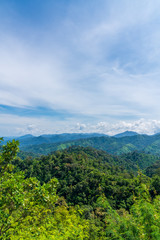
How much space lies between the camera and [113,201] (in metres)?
41.4

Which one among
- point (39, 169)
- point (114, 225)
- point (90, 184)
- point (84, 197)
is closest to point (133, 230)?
point (114, 225)

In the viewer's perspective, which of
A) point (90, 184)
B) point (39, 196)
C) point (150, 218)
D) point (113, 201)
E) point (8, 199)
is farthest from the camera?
point (90, 184)

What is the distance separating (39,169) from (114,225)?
6344 centimetres

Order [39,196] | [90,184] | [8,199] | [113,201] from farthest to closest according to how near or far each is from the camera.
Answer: [90,184] < [113,201] < [39,196] < [8,199]

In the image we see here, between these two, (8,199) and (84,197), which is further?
(84,197)

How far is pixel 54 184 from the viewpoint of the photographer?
503 centimetres

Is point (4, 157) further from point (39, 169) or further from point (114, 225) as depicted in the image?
point (39, 169)

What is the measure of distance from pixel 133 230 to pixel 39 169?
65.4 m

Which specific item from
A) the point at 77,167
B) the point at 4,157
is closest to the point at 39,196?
the point at 4,157

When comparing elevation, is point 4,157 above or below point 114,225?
above

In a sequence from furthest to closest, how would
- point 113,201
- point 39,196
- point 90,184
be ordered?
point 90,184 → point 113,201 → point 39,196

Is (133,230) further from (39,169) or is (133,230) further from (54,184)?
(39,169)

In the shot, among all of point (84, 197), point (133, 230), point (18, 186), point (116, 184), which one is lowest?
point (84, 197)

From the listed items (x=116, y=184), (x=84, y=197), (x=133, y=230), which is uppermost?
(x=133, y=230)
